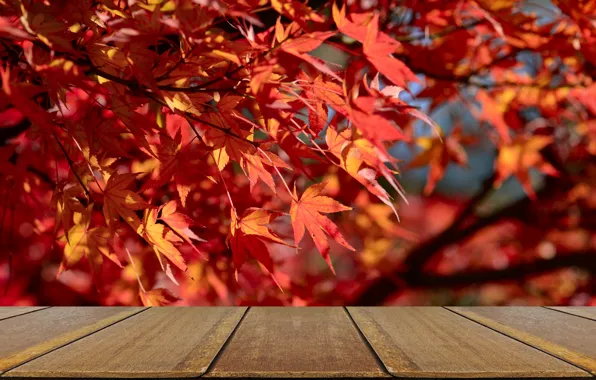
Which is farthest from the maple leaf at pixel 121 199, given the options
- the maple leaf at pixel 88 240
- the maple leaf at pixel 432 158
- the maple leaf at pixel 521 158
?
the maple leaf at pixel 521 158

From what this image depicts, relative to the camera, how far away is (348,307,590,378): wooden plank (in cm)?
65

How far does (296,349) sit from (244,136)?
275 mm

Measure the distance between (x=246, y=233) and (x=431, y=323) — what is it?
31 cm

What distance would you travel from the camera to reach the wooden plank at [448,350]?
0.65 metres

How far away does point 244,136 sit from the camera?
787 millimetres

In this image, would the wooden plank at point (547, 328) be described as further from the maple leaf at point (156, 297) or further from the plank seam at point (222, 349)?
the maple leaf at point (156, 297)

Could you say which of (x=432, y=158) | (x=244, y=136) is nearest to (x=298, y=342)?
(x=244, y=136)

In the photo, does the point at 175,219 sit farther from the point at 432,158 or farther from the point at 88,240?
the point at 432,158

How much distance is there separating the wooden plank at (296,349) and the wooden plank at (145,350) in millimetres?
26

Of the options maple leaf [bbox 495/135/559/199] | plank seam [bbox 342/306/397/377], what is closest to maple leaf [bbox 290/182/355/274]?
plank seam [bbox 342/306/397/377]

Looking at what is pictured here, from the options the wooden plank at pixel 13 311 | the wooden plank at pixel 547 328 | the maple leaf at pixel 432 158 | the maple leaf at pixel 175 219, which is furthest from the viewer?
the maple leaf at pixel 432 158

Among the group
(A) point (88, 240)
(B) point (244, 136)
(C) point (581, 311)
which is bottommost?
(C) point (581, 311)

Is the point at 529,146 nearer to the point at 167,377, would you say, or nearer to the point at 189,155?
the point at 189,155

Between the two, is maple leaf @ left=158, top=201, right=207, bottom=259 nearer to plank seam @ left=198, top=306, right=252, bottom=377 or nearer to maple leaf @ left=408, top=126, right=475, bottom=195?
plank seam @ left=198, top=306, right=252, bottom=377
